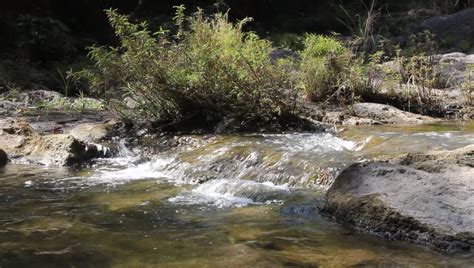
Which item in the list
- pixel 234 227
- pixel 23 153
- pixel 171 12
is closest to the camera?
pixel 234 227

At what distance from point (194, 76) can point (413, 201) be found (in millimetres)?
3926

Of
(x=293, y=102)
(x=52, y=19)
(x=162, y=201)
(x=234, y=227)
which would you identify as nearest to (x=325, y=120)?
(x=293, y=102)

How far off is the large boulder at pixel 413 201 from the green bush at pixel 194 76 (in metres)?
3.04

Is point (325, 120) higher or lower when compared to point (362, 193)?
lower

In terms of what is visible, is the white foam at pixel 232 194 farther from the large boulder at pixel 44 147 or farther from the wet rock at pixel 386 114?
the wet rock at pixel 386 114

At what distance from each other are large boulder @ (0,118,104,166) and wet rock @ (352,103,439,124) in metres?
3.78

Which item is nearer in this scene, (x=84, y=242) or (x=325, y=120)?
(x=84, y=242)

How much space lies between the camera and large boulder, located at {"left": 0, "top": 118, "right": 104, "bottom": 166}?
717 centimetres

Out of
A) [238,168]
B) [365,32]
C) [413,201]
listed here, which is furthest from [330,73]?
[413,201]

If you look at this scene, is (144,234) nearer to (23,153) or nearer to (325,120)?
(23,153)

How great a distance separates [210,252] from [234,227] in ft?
1.95

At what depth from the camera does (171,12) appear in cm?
1742

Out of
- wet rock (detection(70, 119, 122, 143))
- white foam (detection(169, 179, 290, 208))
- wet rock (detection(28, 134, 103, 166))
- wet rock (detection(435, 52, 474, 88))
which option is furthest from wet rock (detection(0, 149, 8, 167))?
wet rock (detection(435, 52, 474, 88))

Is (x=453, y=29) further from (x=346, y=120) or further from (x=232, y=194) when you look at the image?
(x=232, y=194)
